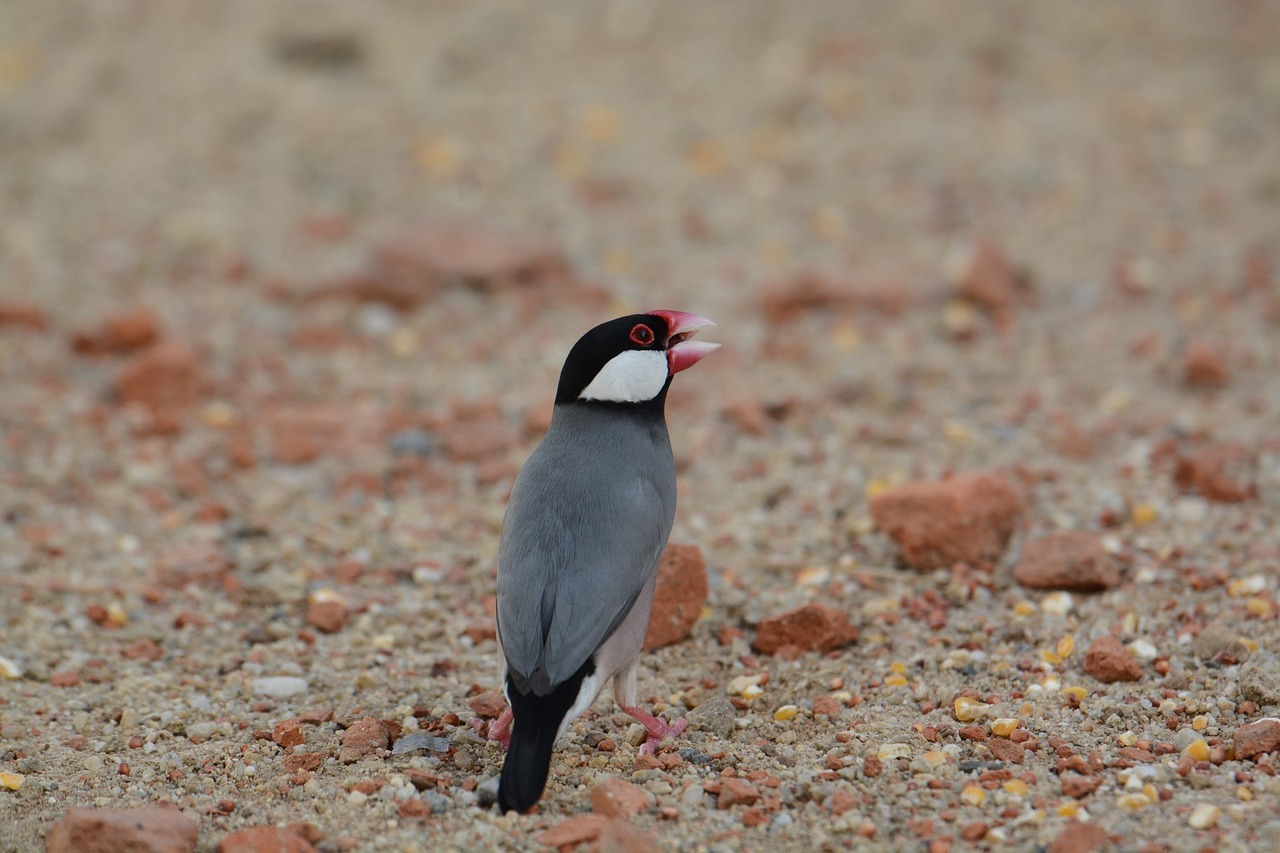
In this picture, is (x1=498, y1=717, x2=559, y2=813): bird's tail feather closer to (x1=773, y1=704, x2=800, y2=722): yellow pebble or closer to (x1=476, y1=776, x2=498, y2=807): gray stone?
(x1=476, y1=776, x2=498, y2=807): gray stone

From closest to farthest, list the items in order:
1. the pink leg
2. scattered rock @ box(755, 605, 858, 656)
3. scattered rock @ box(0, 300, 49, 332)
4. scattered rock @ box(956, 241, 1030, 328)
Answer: the pink leg, scattered rock @ box(755, 605, 858, 656), scattered rock @ box(0, 300, 49, 332), scattered rock @ box(956, 241, 1030, 328)

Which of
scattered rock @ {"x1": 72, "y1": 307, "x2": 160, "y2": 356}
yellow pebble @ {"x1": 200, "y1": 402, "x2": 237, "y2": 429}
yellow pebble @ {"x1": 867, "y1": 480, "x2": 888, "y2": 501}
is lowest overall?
yellow pebble @ {"x1": 867, "y1": 480, "x2": 888, "y2": 501}

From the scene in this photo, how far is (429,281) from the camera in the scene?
7863 millimetres

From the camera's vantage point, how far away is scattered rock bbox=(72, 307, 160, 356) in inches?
284

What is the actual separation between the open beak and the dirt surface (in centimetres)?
98

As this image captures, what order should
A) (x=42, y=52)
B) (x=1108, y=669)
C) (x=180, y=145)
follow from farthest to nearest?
(x=42, y=52), (x=180, y=145), (x=1108, y=669)

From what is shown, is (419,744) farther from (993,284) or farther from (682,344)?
(993,284)

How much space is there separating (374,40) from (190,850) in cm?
768

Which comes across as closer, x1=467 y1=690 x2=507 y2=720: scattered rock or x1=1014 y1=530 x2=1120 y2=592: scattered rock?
x1=467 y1=690 x2=507 y2=720: scattered rock

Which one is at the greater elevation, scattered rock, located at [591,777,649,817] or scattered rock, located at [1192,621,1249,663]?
scattered rock, located at [1192,621,1249,663]

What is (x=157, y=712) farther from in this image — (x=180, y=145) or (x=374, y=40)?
(x=374, y=40)

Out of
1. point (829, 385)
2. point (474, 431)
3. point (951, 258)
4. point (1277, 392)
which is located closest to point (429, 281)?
point (474, 431)

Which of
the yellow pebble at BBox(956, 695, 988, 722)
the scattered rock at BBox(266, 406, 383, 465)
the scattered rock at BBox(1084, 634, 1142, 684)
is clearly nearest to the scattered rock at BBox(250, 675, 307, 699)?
the scattered rock at BBox(266, 406, 383, 465)

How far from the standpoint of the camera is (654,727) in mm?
4164
